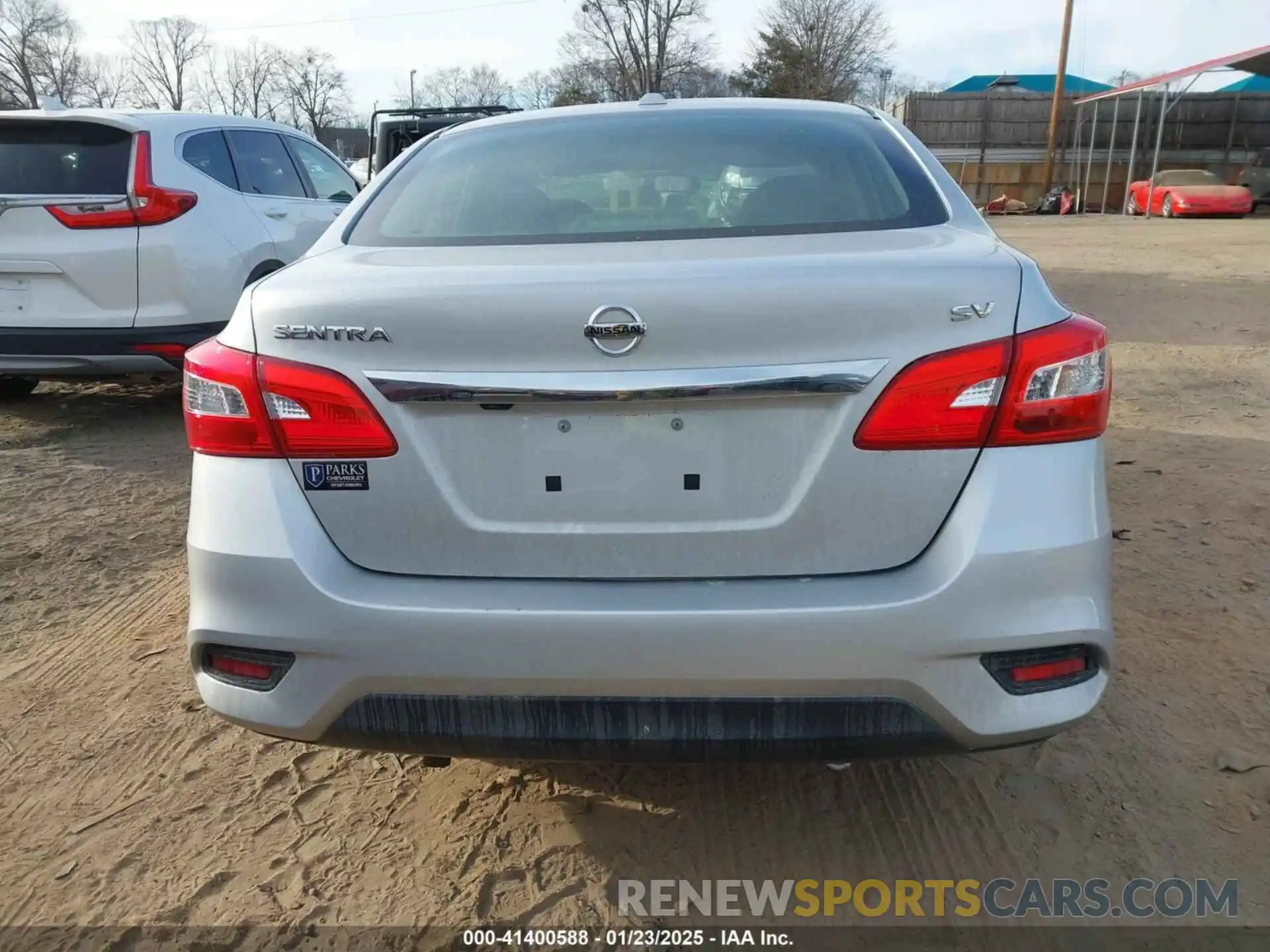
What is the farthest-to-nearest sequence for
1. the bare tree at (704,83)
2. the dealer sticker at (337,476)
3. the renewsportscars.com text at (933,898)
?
the bare tree at (704,83), the renewsportscars.com text at (933,898), the dealer sticker at (337,476)

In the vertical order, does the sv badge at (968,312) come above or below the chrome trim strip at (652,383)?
above

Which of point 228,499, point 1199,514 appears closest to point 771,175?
point 228,499

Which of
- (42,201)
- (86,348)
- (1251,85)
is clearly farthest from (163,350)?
(1251,85)

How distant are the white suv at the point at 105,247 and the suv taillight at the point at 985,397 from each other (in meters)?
4.66

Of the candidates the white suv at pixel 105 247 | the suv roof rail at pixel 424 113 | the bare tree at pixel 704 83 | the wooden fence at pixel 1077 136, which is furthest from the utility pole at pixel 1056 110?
the white suv at pixel 105 247

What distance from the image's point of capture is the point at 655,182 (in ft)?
7.96

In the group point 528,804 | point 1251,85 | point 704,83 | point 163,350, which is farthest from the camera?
point 704,83

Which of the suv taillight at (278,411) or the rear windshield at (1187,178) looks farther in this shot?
the rear windshield at (1187,178)

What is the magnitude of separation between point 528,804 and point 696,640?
97 cm

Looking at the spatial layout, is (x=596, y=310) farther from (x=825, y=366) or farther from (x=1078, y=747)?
(x=1078, y=747)

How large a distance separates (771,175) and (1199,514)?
2.93m

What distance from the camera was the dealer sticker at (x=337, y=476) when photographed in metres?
1.75

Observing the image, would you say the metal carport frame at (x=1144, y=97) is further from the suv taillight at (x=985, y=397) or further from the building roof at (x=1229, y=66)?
the suv taillight at (x=985, y=397)

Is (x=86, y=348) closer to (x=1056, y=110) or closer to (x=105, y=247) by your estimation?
(x=105, y=247)
